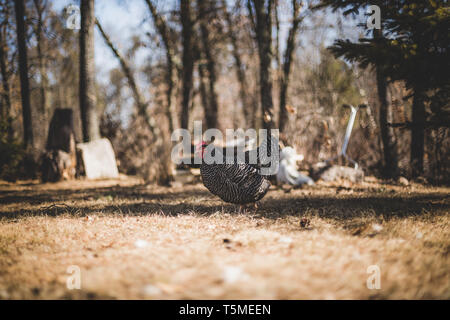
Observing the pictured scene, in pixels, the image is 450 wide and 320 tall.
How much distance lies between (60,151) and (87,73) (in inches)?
97.3

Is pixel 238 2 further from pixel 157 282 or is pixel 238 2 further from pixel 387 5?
pixel 157 282

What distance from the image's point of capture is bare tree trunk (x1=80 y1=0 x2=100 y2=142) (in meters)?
Answer: 7.80

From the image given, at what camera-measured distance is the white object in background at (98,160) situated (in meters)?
7.57

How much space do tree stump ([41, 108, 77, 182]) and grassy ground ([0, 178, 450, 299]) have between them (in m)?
2.89

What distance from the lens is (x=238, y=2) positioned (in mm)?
9000

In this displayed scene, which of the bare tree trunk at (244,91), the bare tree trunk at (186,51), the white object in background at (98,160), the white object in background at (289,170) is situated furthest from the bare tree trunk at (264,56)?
the bare tree trunk at (244,91)

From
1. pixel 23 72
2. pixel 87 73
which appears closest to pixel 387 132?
pixel 87 73

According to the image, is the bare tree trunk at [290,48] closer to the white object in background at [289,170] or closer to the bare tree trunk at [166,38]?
the white object in background at [289,170]

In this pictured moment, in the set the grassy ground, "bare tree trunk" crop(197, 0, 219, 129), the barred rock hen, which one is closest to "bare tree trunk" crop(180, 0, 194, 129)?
"bare tree trunk" crop(197, 0, 219, 129)

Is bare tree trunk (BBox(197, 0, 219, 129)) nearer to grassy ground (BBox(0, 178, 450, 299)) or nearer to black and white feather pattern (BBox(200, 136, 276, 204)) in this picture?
grassy ground (BBox(0, 178, 450, 299))

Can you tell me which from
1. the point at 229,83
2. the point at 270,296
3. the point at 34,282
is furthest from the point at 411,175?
the point at 229,83

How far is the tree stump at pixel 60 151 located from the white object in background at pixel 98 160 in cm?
32

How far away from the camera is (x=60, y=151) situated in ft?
24.0
